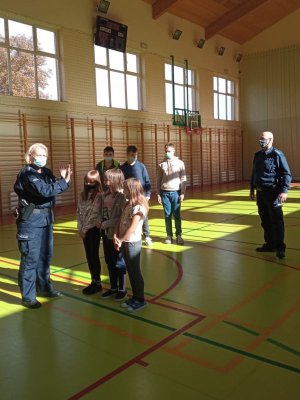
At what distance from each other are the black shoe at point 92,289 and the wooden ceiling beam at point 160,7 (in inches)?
530

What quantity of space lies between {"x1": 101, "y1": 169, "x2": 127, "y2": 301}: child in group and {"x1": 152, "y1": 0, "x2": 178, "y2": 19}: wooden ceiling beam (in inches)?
512

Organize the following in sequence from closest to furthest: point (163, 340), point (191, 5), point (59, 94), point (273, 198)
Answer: point (163, 340) → point (273, 198) → point (59, 94) → point (191, 5)

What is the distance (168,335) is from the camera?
323cm

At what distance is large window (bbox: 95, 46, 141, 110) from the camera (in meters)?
14.0

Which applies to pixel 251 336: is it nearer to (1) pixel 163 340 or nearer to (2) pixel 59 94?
(1) pixel 163 340

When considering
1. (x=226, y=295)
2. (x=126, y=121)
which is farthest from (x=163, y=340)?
(x=126, y=121)

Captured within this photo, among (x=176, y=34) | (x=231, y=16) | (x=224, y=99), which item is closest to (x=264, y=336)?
(x=176, y=34)

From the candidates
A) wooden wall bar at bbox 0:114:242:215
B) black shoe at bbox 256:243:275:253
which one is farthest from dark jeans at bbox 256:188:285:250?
wooden wall bar at bbox 0:114:242:215

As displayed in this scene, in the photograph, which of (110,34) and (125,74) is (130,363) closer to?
(110,34)

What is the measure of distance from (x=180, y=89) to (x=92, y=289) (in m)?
14.7

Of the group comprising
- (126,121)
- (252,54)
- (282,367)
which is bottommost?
(282,367)

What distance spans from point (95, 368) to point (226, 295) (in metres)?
1.85

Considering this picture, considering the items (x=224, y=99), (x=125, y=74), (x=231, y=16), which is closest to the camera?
(x=125, y=74)

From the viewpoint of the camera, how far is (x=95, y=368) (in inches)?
108
